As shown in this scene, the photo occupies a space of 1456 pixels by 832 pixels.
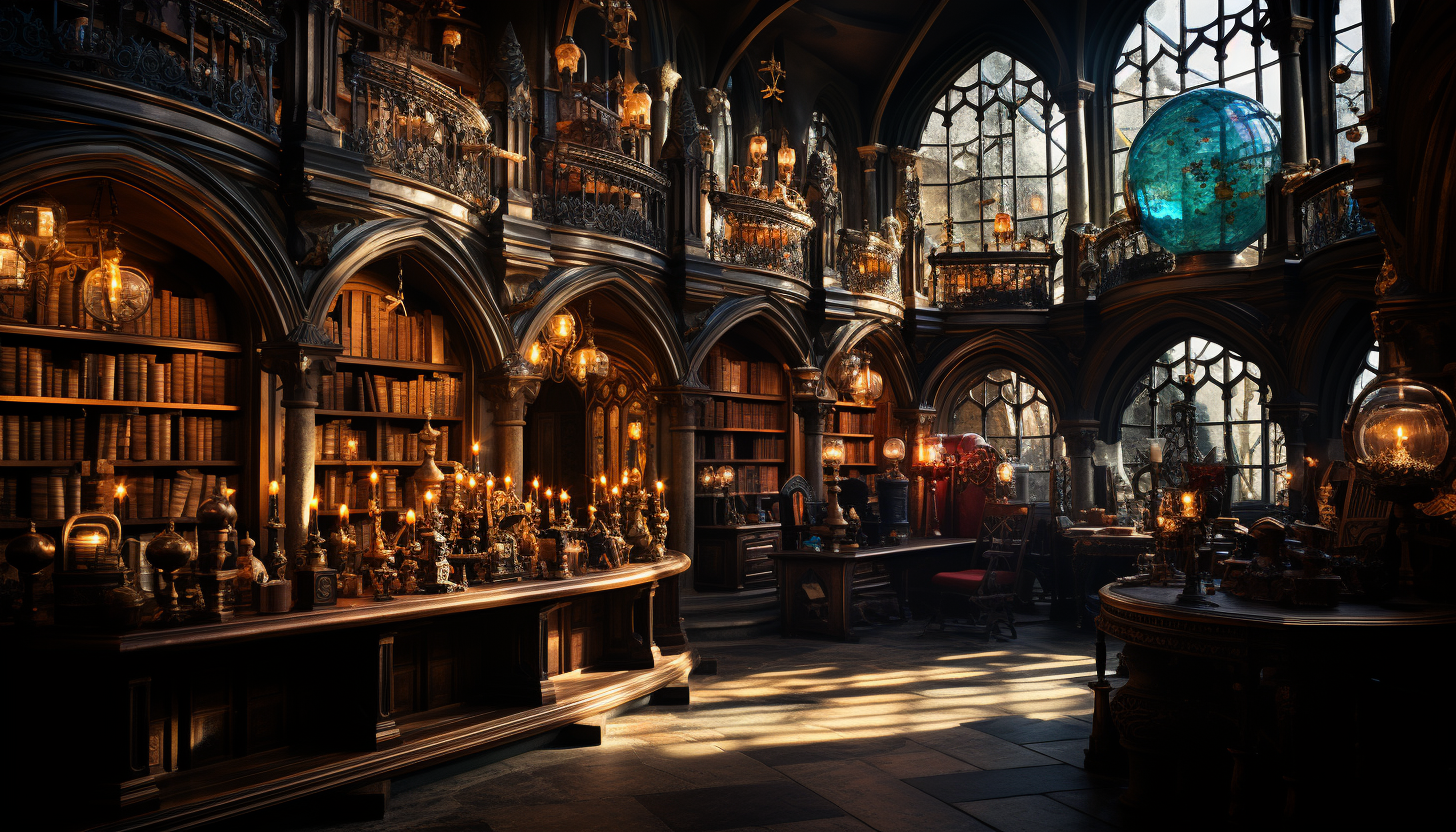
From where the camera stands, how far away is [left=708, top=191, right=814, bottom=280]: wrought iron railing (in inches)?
453

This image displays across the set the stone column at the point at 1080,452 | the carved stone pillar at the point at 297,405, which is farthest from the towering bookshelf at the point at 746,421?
the carved stone pillar at the point at 297,405

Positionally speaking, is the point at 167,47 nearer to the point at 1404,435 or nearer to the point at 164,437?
the point at 164,437

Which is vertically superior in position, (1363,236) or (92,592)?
(1363,236)

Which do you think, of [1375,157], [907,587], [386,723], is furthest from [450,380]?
[1375,157]

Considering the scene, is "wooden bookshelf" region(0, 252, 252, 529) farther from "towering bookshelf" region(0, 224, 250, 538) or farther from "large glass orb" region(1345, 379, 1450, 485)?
"large glass orb" region(1345, 379, 1450, 485)

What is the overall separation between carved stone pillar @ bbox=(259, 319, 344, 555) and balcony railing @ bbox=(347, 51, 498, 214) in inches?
57.7

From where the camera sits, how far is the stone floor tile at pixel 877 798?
4598 mm

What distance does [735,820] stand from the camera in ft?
15.3

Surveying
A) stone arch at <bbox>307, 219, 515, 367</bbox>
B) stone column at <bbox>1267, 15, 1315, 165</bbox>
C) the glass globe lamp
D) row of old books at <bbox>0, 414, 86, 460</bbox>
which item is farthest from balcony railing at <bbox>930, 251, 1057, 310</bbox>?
row of old books at <bbox>0, 414, 86, 460</bbox>

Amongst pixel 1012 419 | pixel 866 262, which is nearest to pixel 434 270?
pixel 866 262

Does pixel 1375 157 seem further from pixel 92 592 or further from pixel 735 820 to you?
pixel 92 592

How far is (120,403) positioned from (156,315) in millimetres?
700

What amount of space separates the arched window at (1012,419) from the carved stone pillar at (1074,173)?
1754 millimetres

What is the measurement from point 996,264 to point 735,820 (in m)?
11.2
